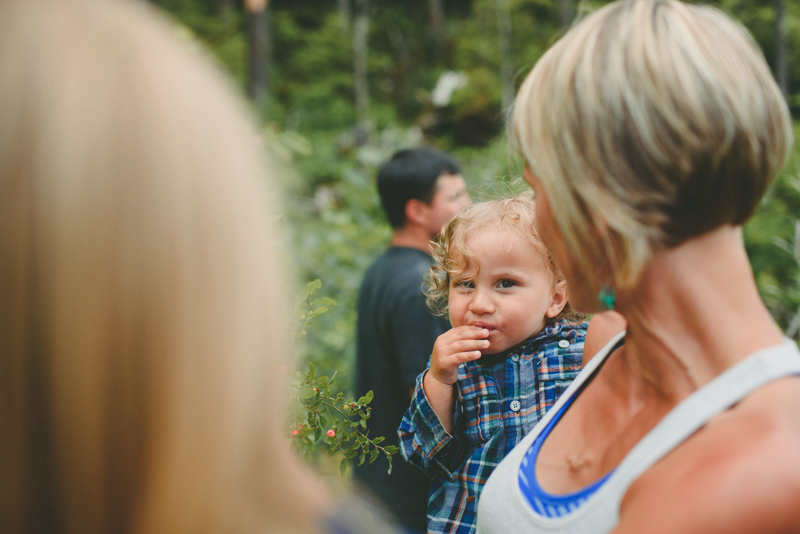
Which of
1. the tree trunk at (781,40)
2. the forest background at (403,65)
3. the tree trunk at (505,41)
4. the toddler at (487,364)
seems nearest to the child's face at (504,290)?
the toddler at (487,364)

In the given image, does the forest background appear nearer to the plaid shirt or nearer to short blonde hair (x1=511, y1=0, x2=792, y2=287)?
the plaid shirt

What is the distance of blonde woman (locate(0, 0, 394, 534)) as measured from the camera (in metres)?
0.54

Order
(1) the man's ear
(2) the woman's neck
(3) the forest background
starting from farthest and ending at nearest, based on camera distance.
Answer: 1. (3) the forest background
2. (1) the man's ear
3. (2) the woman's neck

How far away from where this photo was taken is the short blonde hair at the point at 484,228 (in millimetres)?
1735

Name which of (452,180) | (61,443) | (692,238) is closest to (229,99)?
(61,443)

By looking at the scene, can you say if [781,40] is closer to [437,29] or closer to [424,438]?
[424,438]

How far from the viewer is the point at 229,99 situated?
0.67 metres

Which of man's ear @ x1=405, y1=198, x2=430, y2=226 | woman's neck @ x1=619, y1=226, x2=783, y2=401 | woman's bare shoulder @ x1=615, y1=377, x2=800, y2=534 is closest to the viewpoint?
woman's bare shoulder @ x1=615, y1=377, x2=800, y2=534

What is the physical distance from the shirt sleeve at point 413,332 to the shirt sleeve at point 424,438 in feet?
2.57

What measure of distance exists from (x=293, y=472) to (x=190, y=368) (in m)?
0.18

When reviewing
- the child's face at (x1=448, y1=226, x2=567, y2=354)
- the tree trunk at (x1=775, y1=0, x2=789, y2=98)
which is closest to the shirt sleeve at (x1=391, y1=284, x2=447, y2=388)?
the child's face at (x1=448, y1=226, x2=567, y2=354)

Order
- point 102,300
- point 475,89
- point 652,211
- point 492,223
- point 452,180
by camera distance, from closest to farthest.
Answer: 1. point 102,300
2. point 652,211
3. point 492,223
4. point 452,180
5. point 475,89

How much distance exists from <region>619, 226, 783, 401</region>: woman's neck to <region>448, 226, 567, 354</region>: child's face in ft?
2.28

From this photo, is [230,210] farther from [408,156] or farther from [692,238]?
[408,156]
